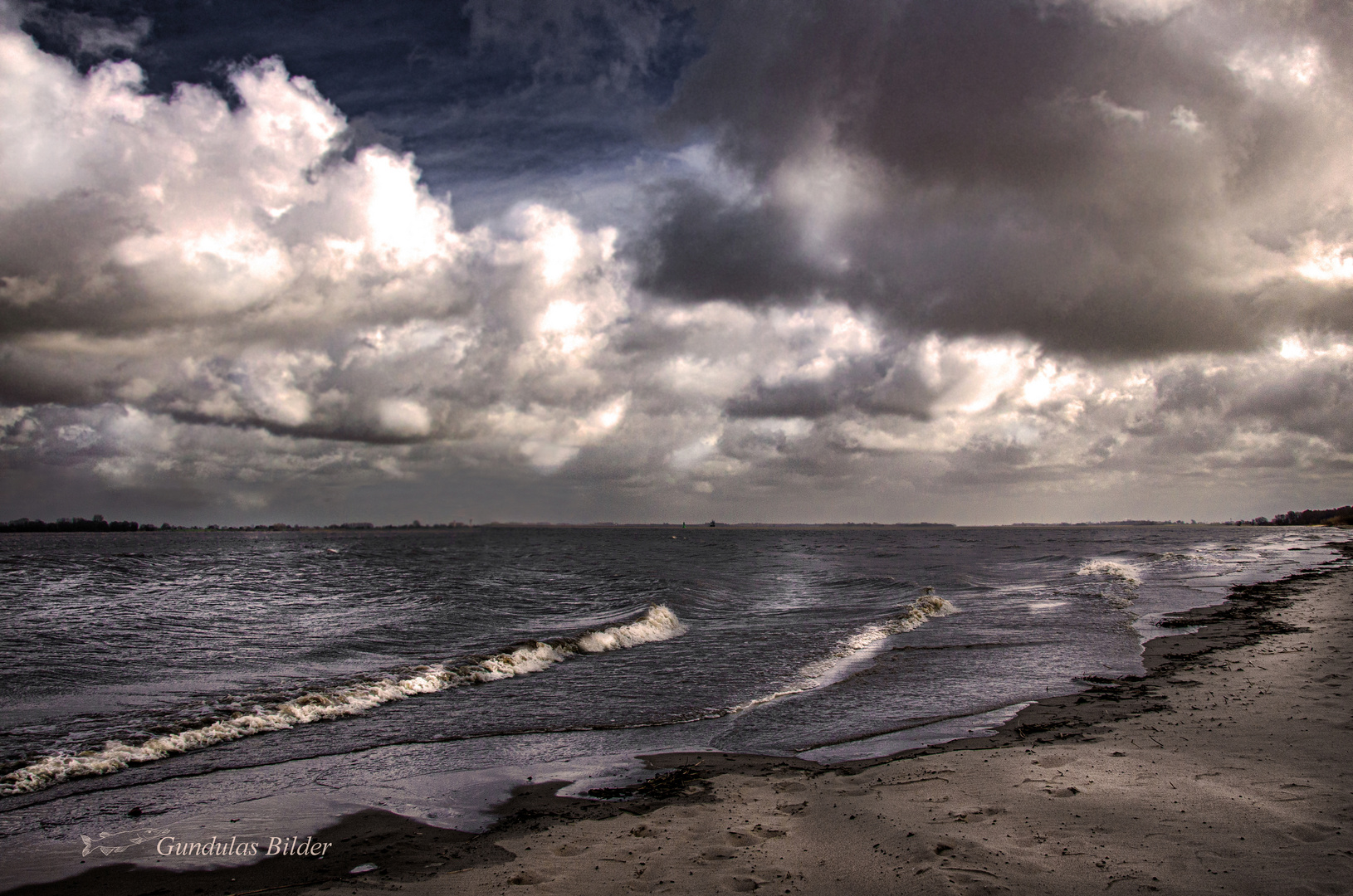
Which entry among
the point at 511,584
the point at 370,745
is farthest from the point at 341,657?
the point at 511,584

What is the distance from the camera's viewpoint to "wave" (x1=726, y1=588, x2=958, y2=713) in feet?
46.0

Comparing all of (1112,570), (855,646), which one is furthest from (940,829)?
(1112,570)

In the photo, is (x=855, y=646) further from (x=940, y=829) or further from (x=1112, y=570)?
(x=1112, y=570)

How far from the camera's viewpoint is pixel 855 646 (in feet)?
62.3

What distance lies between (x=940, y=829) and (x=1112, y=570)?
A: 44.4 m

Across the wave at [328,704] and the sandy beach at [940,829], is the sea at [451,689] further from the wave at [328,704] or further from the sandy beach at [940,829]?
the sandy beach at [940,829]

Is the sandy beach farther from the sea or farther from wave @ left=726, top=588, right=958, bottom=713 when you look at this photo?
wave @ left=726, top=588, right=958, bottom=713

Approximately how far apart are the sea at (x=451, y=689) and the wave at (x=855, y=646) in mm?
116

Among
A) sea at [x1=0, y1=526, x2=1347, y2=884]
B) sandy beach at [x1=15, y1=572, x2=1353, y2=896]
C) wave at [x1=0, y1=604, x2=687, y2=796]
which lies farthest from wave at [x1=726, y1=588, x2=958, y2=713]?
wave at [x1=0, y1=604, x2=687, y2=796]

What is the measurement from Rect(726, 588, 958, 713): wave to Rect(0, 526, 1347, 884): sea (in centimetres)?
12

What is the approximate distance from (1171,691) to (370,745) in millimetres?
13125

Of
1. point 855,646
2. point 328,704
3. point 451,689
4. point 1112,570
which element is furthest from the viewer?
point 1112,570

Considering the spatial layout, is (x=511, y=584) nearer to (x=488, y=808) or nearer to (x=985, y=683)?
(x=985, y=683)

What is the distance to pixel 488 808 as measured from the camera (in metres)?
8.02
